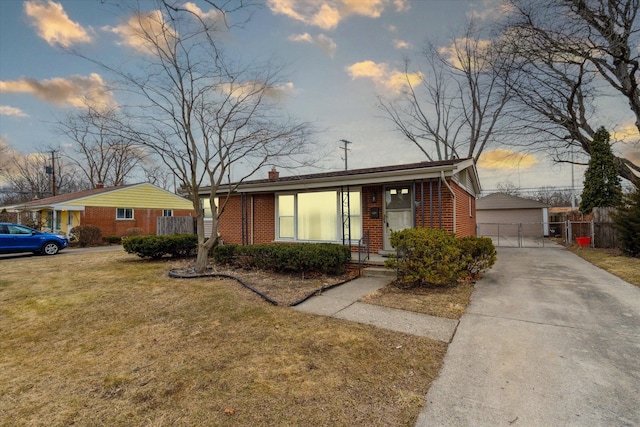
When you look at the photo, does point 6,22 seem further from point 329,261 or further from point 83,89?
point 329,261

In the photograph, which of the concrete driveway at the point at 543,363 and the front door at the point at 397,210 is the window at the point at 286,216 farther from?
the concrete driveway at the point at 543,363

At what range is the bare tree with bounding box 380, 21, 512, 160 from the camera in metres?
22.3

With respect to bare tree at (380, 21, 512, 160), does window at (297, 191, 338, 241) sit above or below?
below

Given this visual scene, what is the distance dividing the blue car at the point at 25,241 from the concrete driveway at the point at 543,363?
17429 mm

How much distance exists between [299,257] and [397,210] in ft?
10.9

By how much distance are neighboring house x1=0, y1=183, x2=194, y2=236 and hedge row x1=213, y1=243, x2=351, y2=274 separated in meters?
18.8

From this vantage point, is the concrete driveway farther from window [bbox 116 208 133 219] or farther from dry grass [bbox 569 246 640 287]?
window [bbox 116 208 133 219]

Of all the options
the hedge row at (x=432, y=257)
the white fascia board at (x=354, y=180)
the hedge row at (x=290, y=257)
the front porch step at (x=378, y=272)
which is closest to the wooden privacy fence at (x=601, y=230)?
the white fascia board at (x=354, y=180)

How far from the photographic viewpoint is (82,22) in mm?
5578

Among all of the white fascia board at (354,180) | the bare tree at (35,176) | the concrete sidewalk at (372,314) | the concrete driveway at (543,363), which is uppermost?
the bare tree at (35,176)

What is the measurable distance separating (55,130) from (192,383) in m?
9.40

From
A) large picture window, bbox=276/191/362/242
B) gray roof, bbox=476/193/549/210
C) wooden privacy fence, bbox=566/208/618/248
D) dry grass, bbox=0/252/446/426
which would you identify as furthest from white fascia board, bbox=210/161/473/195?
gray roof, bbox=476/193/549/210

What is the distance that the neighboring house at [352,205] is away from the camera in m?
8.28

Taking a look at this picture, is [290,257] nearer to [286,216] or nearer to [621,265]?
[286,216]
